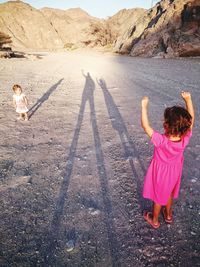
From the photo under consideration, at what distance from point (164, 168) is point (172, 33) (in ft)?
96.6

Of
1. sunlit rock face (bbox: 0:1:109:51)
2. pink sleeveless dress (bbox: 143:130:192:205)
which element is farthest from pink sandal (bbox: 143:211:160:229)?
sunlit rock face (bbox: 0:1:109:51)

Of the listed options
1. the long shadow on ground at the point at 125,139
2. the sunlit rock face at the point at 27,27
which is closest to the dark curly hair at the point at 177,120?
the long shadow on ground at the point at 125,139

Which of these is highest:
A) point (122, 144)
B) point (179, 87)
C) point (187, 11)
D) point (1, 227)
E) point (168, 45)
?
point (187, 11)

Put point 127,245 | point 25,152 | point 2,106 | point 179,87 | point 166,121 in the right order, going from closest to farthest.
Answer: point 166,121 < point 127,245 < point 25,152 < point 2,106 < point 179,87

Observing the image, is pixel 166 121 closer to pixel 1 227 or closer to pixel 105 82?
pixel 1 227

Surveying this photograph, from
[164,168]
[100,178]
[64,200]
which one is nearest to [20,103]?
[100,178]

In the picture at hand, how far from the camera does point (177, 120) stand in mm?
2330

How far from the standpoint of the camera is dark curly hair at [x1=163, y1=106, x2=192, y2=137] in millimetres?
2322

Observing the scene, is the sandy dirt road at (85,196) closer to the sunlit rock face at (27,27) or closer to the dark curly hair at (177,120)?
the dark curly hair at (177,120)

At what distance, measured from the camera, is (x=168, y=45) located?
90.9 ft

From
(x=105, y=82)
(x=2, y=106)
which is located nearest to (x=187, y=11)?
(x=105, y=82)

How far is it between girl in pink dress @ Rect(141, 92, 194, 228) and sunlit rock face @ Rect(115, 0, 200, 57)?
82.0ft

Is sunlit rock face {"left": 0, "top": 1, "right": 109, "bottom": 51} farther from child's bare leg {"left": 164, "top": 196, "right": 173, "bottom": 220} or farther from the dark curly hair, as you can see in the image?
the dark curly hair

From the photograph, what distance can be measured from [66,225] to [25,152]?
6.96 ft
